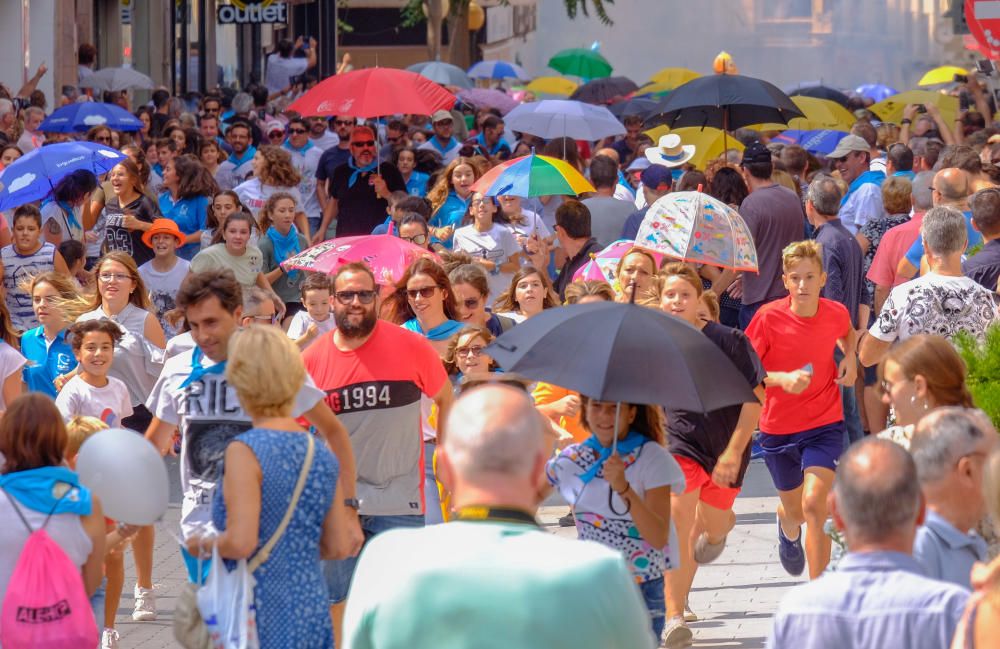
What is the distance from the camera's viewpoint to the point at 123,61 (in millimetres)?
31688

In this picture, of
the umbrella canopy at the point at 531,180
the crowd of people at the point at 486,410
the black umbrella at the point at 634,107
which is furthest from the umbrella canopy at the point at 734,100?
the black umbrella at the point at 634,107

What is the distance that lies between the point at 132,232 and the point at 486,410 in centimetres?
980

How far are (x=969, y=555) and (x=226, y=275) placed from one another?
286 centimetres

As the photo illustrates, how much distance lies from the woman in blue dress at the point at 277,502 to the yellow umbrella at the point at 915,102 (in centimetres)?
2028

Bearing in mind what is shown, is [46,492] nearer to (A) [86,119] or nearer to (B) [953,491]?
(B) [953,491]

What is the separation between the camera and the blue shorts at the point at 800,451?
862 cm

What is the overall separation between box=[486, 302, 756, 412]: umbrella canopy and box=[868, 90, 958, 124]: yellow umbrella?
1915cm

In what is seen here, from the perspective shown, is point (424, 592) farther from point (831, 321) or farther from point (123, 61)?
point (123, 61)

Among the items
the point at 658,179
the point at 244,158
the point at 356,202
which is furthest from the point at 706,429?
the point at 244,158

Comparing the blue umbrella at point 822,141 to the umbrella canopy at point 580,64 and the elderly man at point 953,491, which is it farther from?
the elderly man at point 953,491

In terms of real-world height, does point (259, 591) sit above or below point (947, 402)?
below

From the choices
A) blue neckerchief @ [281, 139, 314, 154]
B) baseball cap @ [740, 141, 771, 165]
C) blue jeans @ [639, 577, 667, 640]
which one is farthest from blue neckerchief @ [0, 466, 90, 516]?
blue neckerchief @ [281, 139, 314, 154]

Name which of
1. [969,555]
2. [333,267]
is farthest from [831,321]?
[969,555]

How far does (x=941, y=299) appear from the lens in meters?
8.02
